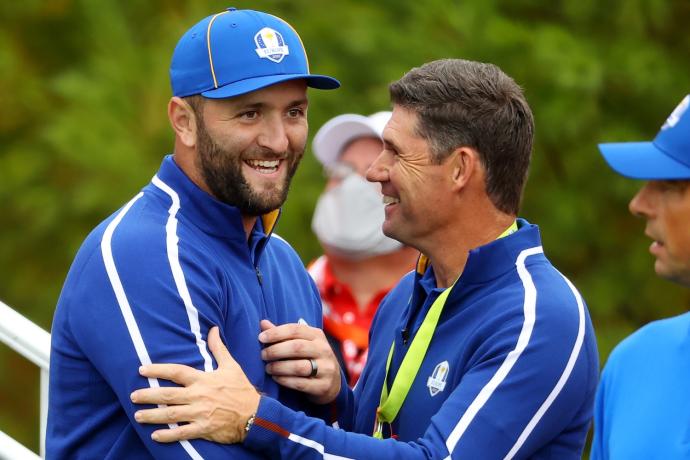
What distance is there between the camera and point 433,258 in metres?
4.07

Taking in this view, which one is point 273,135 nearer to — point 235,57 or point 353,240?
point 235,57

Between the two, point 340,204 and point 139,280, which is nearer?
point 139,280

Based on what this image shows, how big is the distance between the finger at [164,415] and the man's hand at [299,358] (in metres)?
0.40

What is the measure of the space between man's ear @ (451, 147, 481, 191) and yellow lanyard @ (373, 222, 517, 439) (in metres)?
0.21

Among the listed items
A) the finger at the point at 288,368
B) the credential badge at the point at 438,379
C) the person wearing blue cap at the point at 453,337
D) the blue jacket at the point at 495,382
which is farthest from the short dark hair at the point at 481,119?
the finger at the point at 288,368

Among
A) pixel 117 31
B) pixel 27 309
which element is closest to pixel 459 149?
pixel 117 31

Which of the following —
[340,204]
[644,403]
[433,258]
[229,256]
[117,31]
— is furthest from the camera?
[117,31]

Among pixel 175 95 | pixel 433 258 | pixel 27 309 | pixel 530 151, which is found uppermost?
pixel 175 95

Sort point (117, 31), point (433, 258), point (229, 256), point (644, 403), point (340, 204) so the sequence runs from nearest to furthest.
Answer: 1. point (644, 403)
2. point (229, 256)
3. point (433, 258)
4. point (340, 204)
5. point (117, 31)

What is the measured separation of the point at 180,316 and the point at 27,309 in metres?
5.94

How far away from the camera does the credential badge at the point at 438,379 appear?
3.76m

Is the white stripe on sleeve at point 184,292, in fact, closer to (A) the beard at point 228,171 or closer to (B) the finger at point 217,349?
(B) the finger at point 217,349

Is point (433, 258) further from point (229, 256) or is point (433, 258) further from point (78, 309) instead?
point (78, 309)

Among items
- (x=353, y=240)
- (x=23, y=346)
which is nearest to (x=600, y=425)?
(x=23, y=346)
